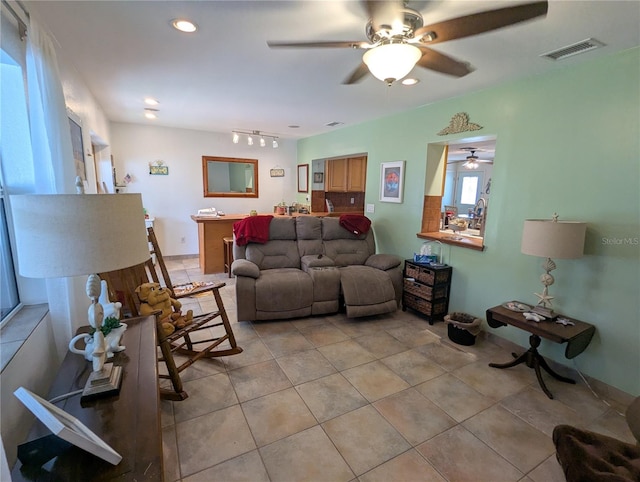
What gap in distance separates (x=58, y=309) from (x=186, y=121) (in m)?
3.98

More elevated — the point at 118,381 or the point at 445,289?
the point at 118,381

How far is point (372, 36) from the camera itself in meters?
1.60

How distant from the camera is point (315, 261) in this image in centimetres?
363

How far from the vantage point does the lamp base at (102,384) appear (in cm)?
112

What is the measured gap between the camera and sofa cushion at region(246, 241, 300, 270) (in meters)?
3.63

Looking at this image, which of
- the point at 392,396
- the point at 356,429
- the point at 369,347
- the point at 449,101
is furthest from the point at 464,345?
the point at 449,101

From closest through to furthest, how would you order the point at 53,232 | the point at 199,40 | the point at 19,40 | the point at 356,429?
the point at 53,232
the point at 19,40
the point at 356,429
the point at 199,40

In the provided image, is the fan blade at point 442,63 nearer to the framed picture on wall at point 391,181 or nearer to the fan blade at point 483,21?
the fan blade at point 483,21

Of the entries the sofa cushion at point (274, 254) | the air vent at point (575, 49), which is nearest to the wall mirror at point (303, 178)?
the sofa cushion at point (274, 254)

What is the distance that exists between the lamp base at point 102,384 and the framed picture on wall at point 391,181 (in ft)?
11.3

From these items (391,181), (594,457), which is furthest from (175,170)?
(594,457)

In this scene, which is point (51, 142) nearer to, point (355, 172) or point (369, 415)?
point (369, 415)

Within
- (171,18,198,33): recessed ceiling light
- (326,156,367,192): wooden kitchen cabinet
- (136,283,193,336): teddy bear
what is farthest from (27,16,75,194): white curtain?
(326,156,367,192): wooden kitchen cabinet

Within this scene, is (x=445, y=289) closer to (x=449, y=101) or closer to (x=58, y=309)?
(x=449, y=101)
